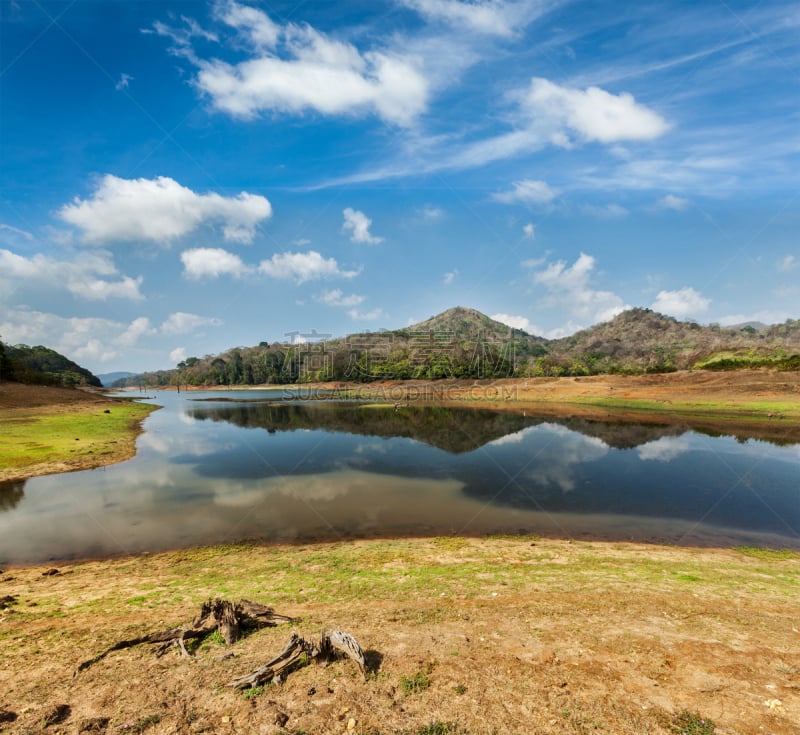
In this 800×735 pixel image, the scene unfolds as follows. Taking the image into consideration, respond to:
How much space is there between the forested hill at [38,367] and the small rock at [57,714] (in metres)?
85.1

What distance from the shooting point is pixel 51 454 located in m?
25.4

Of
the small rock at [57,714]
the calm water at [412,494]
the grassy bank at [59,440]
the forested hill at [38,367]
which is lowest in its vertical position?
the calm water at [412,494]

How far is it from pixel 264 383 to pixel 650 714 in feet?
576

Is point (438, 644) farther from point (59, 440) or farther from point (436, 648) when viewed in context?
point (59, 440)

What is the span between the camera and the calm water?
565 inches

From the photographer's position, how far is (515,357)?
142 metres

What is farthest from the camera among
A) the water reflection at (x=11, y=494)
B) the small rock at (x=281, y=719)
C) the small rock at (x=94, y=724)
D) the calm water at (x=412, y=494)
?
the water reflection at (x=11, y=494)

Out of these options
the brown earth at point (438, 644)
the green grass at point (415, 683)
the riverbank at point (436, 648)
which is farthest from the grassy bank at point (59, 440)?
the green grass at point (415, 683)

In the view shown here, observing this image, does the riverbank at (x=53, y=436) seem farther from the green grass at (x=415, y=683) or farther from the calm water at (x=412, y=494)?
the green grass at (x=415, y=683)

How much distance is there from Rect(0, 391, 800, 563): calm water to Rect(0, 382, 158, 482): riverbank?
183cm

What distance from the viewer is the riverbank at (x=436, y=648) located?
4672mm

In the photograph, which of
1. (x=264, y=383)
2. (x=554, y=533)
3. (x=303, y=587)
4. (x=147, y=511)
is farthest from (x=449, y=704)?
(x=264, y=383)

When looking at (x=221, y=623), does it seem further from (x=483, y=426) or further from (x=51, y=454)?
(x=483, y=426)

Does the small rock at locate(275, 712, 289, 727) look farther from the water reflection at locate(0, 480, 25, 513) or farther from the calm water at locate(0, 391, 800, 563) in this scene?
the water reflection at locate(0, 480, 25, 513)
